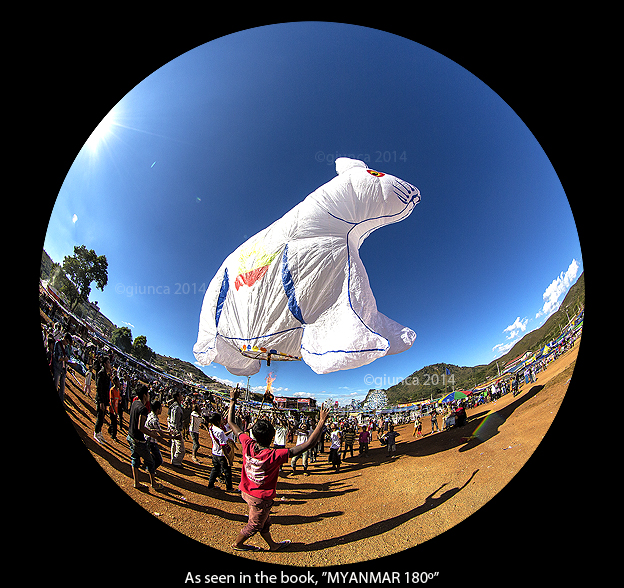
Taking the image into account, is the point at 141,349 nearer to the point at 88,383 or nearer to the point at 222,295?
the point at 88,383

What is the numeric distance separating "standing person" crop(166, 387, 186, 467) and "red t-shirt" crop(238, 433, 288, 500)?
3.55 feet

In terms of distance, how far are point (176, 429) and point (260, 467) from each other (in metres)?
1.39

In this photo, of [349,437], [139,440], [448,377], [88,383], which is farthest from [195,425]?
[448,377]

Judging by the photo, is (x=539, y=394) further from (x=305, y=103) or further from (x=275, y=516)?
(x=305, y=103)

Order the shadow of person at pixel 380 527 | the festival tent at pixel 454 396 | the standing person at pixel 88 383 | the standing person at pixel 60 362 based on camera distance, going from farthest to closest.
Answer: the standing person at pixel 60 362 → the standing person at pixel 88 383 → the festival tent at pixel 454 396 → the shadow of person at pixel 380 527

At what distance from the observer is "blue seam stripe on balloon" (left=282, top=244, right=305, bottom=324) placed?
373 centimetres

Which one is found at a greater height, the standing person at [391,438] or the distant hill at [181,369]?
the distant hill at [181,369]

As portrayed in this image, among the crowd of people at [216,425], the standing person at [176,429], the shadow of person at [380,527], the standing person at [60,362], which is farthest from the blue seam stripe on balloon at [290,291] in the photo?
the standing person at [60,362]

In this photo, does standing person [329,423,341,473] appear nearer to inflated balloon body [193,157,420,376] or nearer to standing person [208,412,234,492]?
inflated balloon body [193,157,420,376]

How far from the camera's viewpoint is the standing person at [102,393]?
149 inches

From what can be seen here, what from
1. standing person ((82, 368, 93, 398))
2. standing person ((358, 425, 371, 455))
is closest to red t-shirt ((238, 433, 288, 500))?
standing person ((358, 425, 371, 455))

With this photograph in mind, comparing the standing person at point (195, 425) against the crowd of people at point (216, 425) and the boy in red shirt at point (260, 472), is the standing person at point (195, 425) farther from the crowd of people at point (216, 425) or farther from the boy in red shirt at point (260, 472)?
the boy in red shirt at point (260, 472)

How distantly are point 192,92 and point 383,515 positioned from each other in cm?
558

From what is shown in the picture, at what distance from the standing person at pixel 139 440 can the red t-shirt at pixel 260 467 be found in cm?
131
